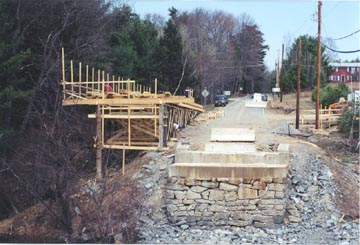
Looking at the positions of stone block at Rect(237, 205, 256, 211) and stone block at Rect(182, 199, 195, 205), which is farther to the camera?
stone block at Rect(182, 199, 195, 205)

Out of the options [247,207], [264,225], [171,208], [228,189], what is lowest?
[264,225]

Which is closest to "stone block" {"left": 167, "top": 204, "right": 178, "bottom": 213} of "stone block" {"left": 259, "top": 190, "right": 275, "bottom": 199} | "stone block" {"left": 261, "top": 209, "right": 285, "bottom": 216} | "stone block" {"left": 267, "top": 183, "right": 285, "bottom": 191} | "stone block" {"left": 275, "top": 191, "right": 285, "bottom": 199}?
"stone block" {"left": 259, "top": 190, "right": 275, "bottom": 199}

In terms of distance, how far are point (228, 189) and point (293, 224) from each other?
2.07m

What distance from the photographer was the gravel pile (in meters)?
14.4

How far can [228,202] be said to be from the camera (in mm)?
15625

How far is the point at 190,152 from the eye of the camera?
52.4 feet

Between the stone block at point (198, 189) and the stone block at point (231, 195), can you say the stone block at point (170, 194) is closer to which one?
the stone block at point (198, 189)

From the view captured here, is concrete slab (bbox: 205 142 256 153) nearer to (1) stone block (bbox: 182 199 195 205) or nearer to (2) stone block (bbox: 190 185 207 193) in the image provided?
(2) stone block (bbox: 190 185 207 193)

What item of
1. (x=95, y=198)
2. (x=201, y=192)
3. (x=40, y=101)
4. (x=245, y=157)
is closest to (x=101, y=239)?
(x=95, y=198)

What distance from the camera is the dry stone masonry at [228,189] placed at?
15453 mm

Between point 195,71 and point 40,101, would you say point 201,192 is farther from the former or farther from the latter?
point 195,71

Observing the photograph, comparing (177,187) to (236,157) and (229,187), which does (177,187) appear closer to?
(229,187)

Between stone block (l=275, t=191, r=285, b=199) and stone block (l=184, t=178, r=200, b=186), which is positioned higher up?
stone block (l=184, t=178, r=200, b=186)

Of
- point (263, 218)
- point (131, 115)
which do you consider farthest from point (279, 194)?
point (131, 115)
